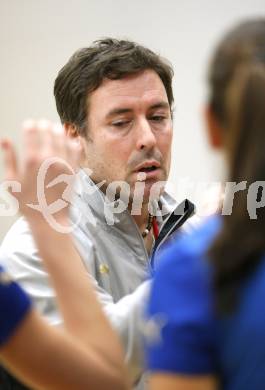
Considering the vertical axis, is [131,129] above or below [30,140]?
below

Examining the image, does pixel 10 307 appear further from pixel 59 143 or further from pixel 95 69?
pixel 95 69

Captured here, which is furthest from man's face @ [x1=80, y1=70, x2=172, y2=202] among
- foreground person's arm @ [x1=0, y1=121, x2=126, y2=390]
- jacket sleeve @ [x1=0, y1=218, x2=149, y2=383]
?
foreground person's arm @ [x1=0, y1=121, x2=126, y2=390]

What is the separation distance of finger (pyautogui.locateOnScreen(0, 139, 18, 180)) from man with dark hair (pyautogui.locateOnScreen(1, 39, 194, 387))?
69 cm

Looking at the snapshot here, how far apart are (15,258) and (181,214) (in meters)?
0.51

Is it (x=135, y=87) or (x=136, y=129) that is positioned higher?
(x=135, y=87)

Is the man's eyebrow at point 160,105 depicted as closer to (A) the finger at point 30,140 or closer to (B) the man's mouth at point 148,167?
(B) the man's mouth at point 148,167

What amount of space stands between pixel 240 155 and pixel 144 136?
3.30 feet

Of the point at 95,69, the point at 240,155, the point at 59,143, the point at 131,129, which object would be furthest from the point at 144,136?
the point at 240,155

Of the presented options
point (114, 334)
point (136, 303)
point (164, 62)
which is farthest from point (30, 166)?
point (164, 62)

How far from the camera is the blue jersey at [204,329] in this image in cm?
66

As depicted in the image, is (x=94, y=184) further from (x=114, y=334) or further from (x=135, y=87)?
(x=114, y=334)

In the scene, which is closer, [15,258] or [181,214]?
[15,258]

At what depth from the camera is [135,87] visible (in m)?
1.71

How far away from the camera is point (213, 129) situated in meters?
0.75
